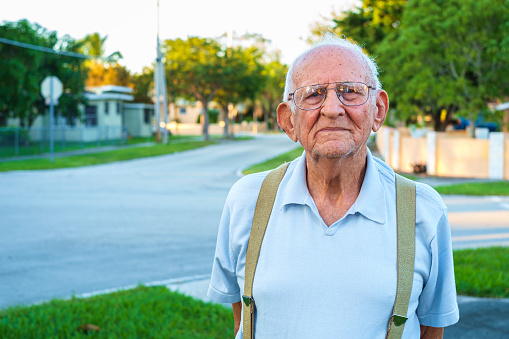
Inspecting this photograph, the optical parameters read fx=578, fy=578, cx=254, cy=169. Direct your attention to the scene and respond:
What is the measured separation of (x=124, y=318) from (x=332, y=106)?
3.50 m

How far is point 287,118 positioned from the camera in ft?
7.14

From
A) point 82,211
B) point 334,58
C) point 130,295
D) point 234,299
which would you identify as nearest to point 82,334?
point 130,295

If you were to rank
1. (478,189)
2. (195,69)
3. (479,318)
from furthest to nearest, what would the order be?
(195,69) < (478,189) < (479,318)

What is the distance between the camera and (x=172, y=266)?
23.9 feet

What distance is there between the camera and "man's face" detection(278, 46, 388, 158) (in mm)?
1951

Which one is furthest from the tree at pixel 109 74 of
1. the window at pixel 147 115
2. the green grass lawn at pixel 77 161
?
the green grass lawn at pixel 77 161

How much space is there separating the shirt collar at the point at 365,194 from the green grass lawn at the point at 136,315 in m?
2.82

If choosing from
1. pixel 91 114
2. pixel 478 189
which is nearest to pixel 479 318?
pixel 478 189

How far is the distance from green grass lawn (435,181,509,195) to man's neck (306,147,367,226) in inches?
521

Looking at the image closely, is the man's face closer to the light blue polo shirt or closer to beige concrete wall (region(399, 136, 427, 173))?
the light blue polo shirt

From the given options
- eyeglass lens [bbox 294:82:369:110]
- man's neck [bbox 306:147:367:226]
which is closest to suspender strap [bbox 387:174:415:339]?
man's neck [bbox 306:147:367:226]

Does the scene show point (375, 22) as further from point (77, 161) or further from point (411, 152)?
point (77, 161)

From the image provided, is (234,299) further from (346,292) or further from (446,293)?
(446,293)

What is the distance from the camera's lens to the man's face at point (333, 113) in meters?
1.95
